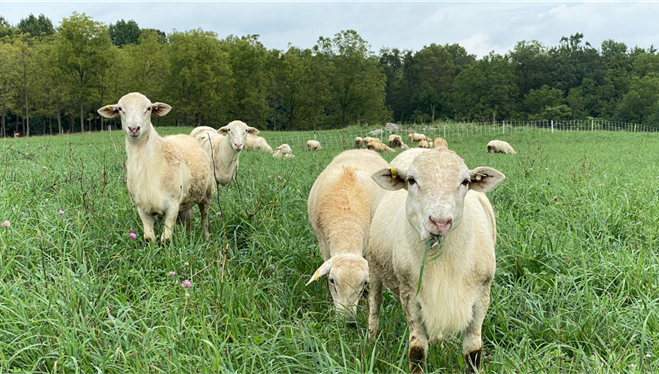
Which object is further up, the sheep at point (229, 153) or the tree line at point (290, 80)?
the tree line at point (290, 80)

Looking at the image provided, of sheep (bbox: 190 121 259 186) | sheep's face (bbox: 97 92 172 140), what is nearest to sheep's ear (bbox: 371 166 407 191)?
sheep's face (bbox: 97 92 172 140)

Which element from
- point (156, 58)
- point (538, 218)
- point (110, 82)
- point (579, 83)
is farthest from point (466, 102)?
point (538, 218)

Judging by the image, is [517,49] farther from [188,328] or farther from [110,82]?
[188,328]

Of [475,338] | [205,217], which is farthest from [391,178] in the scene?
[205,217]

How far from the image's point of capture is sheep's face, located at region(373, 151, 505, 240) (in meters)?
2.19

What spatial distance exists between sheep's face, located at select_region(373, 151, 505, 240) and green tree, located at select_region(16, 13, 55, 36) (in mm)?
91882

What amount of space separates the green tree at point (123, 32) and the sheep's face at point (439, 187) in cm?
9684

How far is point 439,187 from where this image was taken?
7.50ft

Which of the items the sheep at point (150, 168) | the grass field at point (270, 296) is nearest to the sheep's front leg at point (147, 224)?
the sheep at point (150, 168)

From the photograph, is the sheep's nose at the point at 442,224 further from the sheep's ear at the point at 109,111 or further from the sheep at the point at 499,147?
the sheep at the point at 499,147

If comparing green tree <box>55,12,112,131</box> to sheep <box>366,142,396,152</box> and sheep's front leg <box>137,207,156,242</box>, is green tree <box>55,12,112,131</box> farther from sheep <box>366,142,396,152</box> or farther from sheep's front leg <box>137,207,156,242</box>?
sheep's front leg <box>137,207,156,242</box>

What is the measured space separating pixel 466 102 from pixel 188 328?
7795cm

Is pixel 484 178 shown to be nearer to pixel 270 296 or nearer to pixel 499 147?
pixel 270 296

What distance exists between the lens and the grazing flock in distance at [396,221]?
2.42 meters
